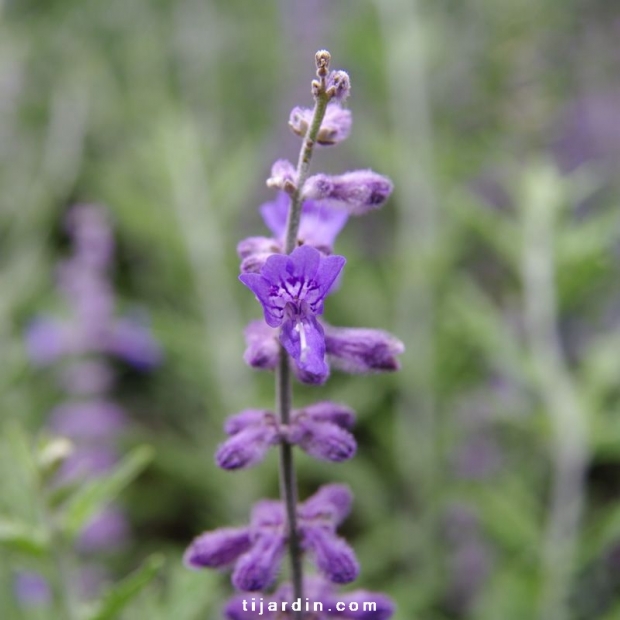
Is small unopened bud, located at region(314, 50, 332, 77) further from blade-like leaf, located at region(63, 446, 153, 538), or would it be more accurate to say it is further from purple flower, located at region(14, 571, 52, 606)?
purple flower, located at region(14, 571, 52, 606)

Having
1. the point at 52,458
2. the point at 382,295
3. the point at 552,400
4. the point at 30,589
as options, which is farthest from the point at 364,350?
the point at 382,295

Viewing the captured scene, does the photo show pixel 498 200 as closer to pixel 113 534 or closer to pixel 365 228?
pixel 365 228

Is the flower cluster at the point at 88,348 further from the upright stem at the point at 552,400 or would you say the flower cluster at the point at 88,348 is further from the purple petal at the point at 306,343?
the purple petal at the point at 306,343

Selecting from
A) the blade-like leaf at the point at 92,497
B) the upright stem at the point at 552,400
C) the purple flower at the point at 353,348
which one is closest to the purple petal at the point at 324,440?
the purple flower at the point at 353,348

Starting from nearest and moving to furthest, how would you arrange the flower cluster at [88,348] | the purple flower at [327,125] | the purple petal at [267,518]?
the purple flower at [327,125], the purple petal at [267,518], the flower cluster at [88,348]

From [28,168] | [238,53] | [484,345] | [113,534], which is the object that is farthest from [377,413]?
[238,53]

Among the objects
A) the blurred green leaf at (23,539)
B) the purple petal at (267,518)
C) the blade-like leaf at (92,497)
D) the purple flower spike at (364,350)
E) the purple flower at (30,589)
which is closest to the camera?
the purple flower spike at (364,350)
